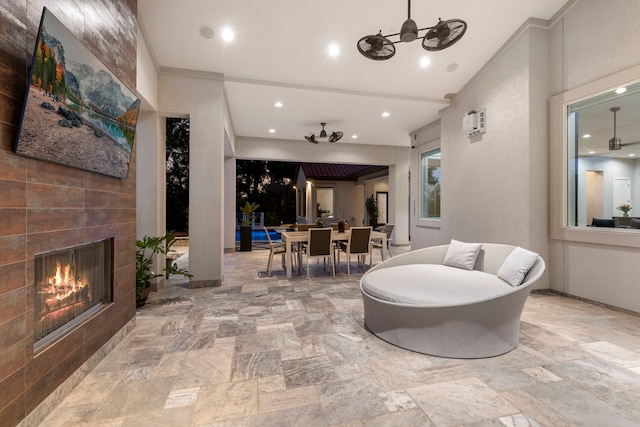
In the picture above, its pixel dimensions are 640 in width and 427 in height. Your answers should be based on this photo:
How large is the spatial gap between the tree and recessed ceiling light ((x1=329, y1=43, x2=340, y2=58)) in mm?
9784

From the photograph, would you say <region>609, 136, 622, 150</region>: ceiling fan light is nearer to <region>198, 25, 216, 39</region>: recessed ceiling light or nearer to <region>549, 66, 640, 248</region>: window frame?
<region>549, 66, 640, 248</region>: window frame

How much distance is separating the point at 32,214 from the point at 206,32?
10.7 ft

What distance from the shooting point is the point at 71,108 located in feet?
5.95

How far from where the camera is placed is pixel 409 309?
7.89 ft

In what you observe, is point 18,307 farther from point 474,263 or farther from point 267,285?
point 474,263

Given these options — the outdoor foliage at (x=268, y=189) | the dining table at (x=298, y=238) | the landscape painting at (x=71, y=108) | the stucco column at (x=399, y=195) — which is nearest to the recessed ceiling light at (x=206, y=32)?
the landscape painting at (x=71, y=108)

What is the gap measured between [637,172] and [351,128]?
205 inches

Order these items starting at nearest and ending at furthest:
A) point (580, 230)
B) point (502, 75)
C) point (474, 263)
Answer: point (474, 263)
point (580, 230)
point (502, 75)

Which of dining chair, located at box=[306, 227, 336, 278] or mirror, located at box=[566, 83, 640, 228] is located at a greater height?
mirror, located at box=[566, 83, 640, 228]

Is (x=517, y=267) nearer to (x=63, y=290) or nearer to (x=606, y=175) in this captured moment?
(x=606, y=175)

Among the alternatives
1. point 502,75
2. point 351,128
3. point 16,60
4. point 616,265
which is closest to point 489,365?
point 616,265

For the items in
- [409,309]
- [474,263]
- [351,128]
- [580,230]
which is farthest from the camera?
[351,128]

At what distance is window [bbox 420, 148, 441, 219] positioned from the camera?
6.93 meters

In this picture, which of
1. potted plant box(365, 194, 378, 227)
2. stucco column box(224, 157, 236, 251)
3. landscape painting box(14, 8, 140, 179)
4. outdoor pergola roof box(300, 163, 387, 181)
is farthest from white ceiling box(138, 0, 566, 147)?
potted plant box(365, 194, 378, 227)
